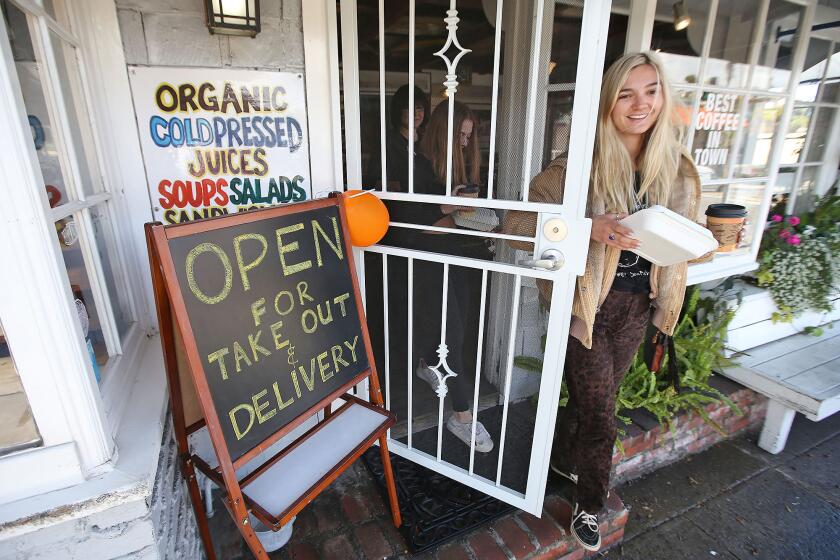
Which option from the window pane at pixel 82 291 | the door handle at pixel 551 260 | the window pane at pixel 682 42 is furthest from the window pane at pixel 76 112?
the window pane at pixel 682 42

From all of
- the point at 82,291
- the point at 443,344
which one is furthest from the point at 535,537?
the point at 82,291

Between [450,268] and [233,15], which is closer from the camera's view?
[233,15]

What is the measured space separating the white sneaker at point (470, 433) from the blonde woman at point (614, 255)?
0.45m

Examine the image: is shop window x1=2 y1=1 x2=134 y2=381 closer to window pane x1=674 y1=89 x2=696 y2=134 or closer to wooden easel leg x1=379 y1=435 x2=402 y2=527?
wooden easel leg x1=379 y1=435 x2=402 y2=527

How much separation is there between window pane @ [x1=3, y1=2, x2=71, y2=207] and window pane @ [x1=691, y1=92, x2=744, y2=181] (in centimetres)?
291

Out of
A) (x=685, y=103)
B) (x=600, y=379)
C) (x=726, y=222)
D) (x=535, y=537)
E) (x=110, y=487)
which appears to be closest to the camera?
(x=110, y=487)

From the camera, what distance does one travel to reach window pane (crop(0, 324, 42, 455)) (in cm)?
104

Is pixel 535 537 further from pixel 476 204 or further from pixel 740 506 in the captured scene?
pixel 476 204

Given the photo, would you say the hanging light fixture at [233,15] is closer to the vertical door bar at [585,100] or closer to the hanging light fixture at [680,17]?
the vertical door bar at [585,100]

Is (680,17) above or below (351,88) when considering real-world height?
above

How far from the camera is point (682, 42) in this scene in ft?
7.52

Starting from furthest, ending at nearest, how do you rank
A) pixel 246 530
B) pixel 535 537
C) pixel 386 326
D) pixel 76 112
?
pixel 386 326
pixel 535 537
pixel 76 112
pixel 246 530

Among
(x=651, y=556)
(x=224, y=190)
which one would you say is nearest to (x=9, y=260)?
(x=224, y=190)

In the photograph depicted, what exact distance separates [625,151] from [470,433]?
1496 millimetres
